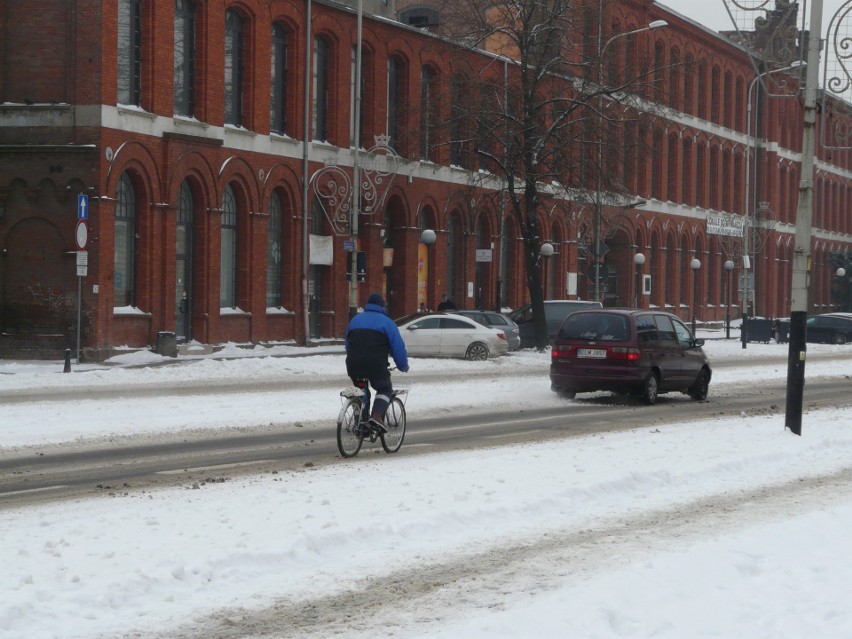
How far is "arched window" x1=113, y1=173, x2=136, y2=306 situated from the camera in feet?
116

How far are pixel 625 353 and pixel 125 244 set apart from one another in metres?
16.0

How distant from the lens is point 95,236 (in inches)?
1334

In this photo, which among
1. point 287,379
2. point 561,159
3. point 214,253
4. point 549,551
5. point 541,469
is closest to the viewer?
point 549,551

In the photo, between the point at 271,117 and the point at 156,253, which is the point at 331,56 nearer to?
the point at 271,117

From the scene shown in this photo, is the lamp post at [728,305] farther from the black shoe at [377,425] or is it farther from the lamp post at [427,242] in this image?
the black shoe at [377,425]

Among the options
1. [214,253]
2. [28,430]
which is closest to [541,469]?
[28,430]

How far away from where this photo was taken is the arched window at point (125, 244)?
1391 inches

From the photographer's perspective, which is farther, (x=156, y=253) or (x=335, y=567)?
(x=156, y=253)

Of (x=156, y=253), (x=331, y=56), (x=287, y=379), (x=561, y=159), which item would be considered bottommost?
(x=287, y=379)

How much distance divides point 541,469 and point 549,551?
3872 millimetres

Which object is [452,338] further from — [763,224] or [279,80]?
[763,224]

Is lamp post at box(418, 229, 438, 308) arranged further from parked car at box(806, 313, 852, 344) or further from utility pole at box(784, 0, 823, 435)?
utility pole at box(784, 0, 823, 435)

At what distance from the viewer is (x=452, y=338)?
126 ft

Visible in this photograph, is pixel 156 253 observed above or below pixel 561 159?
below
